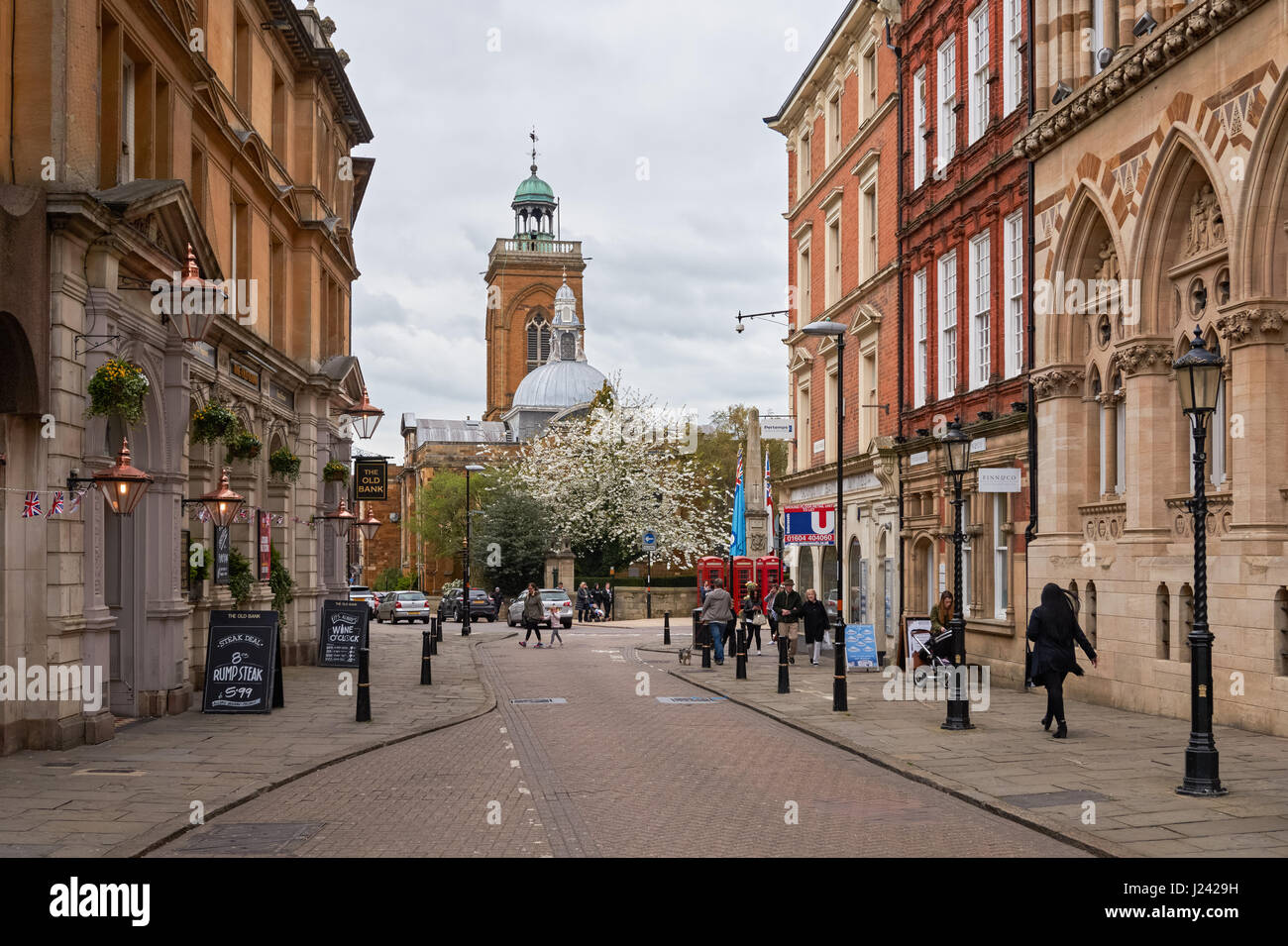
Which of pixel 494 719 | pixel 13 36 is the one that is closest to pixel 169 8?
pixel 13 36

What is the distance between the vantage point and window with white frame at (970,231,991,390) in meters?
24.8

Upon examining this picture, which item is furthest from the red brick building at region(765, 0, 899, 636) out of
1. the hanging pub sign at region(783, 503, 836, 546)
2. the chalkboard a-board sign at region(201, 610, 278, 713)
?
the chalkboard a-board sign at region(201, 610, 278, 713)

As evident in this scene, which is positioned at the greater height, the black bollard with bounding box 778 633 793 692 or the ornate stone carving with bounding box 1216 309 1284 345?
the ornate stone carving with bounding box 1216 309 1284 345

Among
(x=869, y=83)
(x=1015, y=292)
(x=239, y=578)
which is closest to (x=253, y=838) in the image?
(x=239, y=578)

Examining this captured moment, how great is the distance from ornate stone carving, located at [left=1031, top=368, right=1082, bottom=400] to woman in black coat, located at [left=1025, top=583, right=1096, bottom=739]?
5.90 meters

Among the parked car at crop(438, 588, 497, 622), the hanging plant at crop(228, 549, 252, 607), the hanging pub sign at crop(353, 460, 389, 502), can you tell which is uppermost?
the hanging pub sign at crop(353, 460, 389, 502)

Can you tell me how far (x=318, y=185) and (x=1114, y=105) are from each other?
18.2 metres

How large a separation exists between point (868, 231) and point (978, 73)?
7522 millimetres

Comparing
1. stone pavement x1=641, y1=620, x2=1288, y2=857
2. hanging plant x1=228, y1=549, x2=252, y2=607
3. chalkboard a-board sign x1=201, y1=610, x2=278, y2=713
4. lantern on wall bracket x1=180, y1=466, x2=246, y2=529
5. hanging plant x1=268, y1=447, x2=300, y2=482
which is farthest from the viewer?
hanging plant x1=268, y1=447, x2=300, y2=482

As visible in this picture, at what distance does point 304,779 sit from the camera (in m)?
13.1

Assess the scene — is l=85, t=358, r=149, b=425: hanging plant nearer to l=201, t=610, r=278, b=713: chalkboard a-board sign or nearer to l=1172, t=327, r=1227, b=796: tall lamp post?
l=201, t=610, r=278, b=713: chalkboard a-board sign

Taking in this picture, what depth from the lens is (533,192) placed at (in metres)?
114

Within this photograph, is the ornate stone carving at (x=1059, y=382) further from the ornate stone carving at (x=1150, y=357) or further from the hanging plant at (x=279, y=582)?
the hanging plant at (x=279, y=582)
